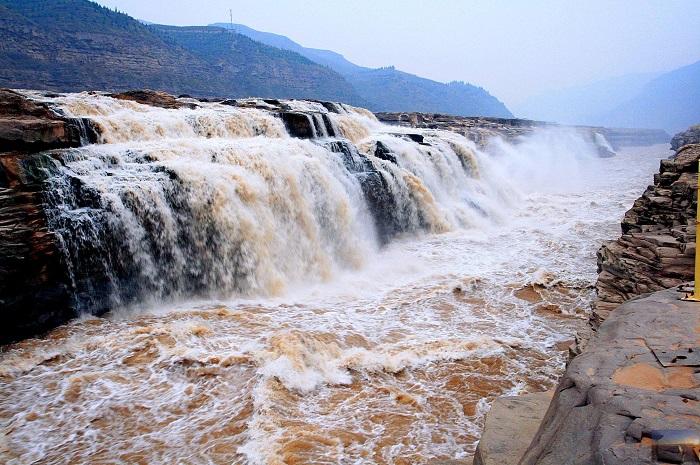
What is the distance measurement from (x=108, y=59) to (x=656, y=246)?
54075mm

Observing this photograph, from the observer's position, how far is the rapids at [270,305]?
4254 mm

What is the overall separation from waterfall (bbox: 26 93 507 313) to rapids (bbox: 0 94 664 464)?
0.11 ft

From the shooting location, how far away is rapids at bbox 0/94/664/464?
4254mm

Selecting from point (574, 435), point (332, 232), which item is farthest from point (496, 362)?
point (332, 232)

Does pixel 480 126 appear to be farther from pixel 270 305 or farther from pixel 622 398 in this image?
pixel 622 398

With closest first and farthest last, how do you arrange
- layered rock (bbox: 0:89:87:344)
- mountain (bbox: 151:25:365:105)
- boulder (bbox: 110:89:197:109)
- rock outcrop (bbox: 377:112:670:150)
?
1. layered rock (bbox: 0:89:87:344)
2. boulder (bbox: 110:89:197:109)
3. rock outcrop (bbox: 377:112:670:150)
4. mountain (bbox: 151:25:365:105)

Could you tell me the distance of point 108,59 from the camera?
48000 mm

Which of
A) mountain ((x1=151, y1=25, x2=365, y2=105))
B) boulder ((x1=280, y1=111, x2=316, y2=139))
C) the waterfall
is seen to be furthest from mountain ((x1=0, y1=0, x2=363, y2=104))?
the waterfall

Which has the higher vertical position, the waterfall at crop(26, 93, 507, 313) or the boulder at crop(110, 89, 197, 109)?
the boulder at crop(110, 89, 197, 109)

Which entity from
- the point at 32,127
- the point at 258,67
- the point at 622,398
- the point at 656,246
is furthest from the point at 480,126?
the point at 258,67

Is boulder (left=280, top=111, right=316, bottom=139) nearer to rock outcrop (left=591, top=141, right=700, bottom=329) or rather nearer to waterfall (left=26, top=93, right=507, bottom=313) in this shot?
waterfall (left=26, top=93, right=507, bottom=313)

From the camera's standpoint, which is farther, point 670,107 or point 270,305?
point 670,107

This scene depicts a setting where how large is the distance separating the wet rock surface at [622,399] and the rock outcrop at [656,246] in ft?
7.00

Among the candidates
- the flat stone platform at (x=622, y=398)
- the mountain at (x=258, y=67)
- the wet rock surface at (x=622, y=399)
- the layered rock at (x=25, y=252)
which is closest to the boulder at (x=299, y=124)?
the layered rock at (x=25, y=252)
